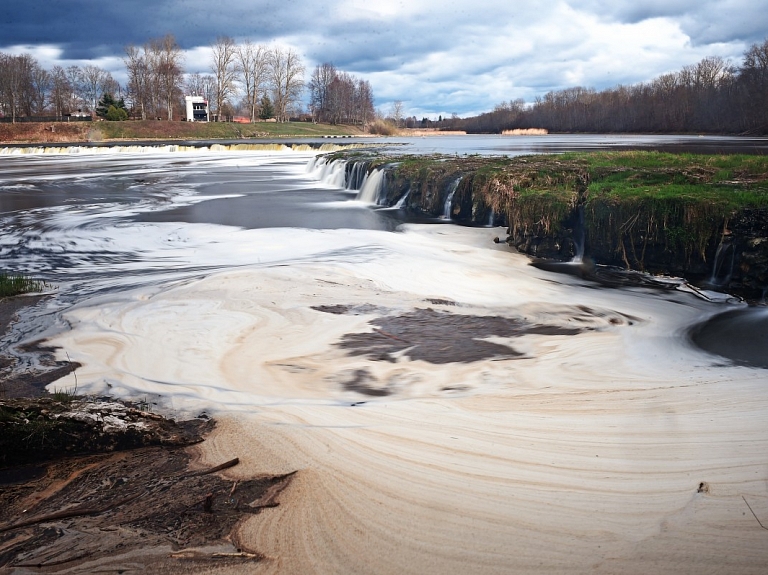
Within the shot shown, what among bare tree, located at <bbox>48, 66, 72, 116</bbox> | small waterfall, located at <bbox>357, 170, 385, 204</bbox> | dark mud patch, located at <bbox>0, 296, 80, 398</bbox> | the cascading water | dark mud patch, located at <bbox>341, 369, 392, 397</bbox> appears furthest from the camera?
bare tree, located at <bbox>48, 66, 72, 116</bbox>

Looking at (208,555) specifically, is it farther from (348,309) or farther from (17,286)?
(17,286)

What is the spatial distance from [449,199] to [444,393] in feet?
36.5

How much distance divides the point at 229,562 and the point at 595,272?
25.9 feet

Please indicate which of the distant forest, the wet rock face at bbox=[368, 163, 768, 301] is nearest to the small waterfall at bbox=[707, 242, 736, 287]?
the wet rock face at bbox=[368, 163, 768, 301]

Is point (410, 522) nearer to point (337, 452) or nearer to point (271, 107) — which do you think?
point (337, 452)

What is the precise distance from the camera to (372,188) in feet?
63.2

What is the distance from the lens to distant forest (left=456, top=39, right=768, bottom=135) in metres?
49.9

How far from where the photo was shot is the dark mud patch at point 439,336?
556cm

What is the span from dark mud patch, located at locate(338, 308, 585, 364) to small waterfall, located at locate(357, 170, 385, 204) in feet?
39.9

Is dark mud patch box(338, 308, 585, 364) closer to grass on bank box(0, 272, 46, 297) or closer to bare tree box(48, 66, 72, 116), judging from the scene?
grass on bank box(0, 272, 46, 297)

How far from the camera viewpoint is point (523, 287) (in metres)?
8.41

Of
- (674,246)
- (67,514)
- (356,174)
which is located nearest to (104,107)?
(356,174)

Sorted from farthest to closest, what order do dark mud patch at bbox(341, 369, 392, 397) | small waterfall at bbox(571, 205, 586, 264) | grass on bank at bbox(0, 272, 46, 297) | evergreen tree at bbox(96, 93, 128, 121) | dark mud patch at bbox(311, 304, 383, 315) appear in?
evergreen tree at bbox(96, 93, 128, 121), small waterfall at bbox(571, 205, 586, 264), grass on bank at bbox(0, 272, 46, 297), dark mud patch at bbox(311, 304, 383, 315), dark mud patch at bbox(341, 369, 392, 397)

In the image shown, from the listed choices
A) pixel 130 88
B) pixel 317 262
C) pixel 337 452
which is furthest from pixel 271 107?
pixel 337 452
